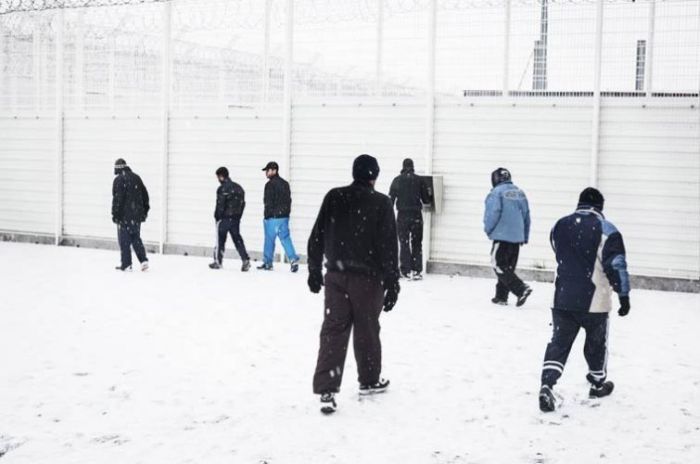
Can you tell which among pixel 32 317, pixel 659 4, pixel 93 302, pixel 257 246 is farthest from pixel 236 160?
pixel 659 4

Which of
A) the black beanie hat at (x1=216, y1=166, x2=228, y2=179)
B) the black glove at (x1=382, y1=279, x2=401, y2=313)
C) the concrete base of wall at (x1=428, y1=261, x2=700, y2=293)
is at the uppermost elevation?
the black beanie hat at (x1=216, y1=166, x2=228, y2=179)

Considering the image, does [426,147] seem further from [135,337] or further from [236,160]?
[135,337]

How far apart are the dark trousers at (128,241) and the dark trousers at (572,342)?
8.46 metres

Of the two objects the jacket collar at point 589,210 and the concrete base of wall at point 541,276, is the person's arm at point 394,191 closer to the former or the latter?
the concrete base of wall at point 541,276

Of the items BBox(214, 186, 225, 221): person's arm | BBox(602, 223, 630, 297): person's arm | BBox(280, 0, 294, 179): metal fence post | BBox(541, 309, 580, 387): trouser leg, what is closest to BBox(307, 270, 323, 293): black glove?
BBox(541, 309, 580, 387): trouser leg

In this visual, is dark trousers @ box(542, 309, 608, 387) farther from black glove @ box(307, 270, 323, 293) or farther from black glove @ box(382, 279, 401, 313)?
black glove @ box(307, 270, 323, 293)

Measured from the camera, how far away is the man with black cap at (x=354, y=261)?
231 inches

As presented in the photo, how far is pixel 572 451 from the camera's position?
4.99 metres

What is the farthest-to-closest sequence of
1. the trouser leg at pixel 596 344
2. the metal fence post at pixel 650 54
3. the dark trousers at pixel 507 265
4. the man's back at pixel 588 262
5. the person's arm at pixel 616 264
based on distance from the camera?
the metal fence post at pixel 650 54
the dark trousers at pixel 507 265
the trouser leg at pixel 596 344
the man's back at pixel 588 262
the person's arm at pixel 616 264

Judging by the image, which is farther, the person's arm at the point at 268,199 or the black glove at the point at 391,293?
the person's arm at the point at 268,199

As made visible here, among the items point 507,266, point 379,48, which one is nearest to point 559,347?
point 507,266

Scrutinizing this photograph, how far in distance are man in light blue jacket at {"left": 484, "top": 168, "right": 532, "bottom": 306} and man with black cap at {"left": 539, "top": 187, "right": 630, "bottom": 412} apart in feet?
13.9

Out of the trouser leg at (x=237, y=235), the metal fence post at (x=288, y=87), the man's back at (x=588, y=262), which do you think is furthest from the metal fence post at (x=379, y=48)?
the man's back at (x=588, y=262)

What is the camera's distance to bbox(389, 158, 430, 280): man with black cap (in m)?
12.6
